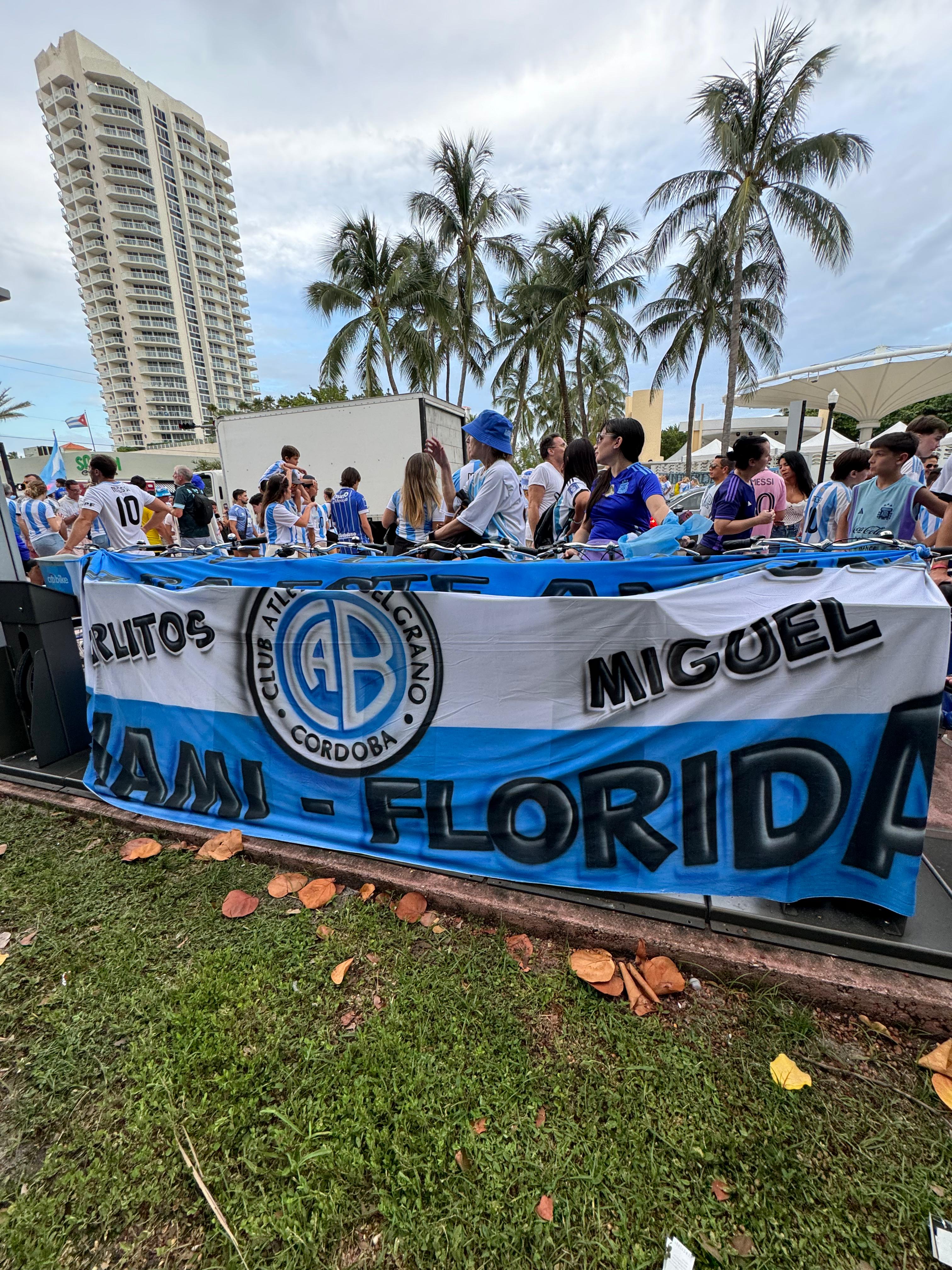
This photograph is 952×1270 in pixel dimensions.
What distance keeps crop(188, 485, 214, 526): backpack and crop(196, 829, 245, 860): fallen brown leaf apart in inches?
266

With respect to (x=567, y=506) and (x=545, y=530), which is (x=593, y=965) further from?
(x=545, y=530)

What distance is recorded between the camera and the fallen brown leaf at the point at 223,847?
107 inches

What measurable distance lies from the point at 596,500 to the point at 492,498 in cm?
68

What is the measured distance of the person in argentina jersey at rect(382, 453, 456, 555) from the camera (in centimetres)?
432

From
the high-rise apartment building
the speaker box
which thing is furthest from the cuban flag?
the high-rise apartment building

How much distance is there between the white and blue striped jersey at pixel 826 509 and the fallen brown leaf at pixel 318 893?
4504 mm

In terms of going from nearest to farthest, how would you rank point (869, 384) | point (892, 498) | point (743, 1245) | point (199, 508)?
point (743, 1245) → point (892, 498) → point (199, 508) → point (869, 384)

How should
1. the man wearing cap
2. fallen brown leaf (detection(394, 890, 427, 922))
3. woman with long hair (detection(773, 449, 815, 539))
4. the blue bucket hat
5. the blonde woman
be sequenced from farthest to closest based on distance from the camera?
woman with long hair (detection(773, 449, 815, 539))
the blonde woman
the blue bucket hat
the man wearing cap
fallen brown leaf (detection(394, 890, 427, 922))

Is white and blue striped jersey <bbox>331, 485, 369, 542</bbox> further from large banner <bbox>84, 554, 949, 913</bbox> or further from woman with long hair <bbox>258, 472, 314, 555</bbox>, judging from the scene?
large banner <bbox>84, 554, 949, 913</bbox>

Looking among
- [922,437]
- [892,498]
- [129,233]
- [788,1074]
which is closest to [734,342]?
[922,437]

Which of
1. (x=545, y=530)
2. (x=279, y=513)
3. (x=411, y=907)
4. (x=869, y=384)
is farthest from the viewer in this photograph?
(x=869, y=384)

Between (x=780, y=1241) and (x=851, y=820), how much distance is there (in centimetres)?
124

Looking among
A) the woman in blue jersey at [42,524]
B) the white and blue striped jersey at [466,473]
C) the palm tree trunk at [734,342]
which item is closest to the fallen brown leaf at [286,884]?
the white and blue striped jersey at [466,473]

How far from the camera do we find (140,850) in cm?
278
